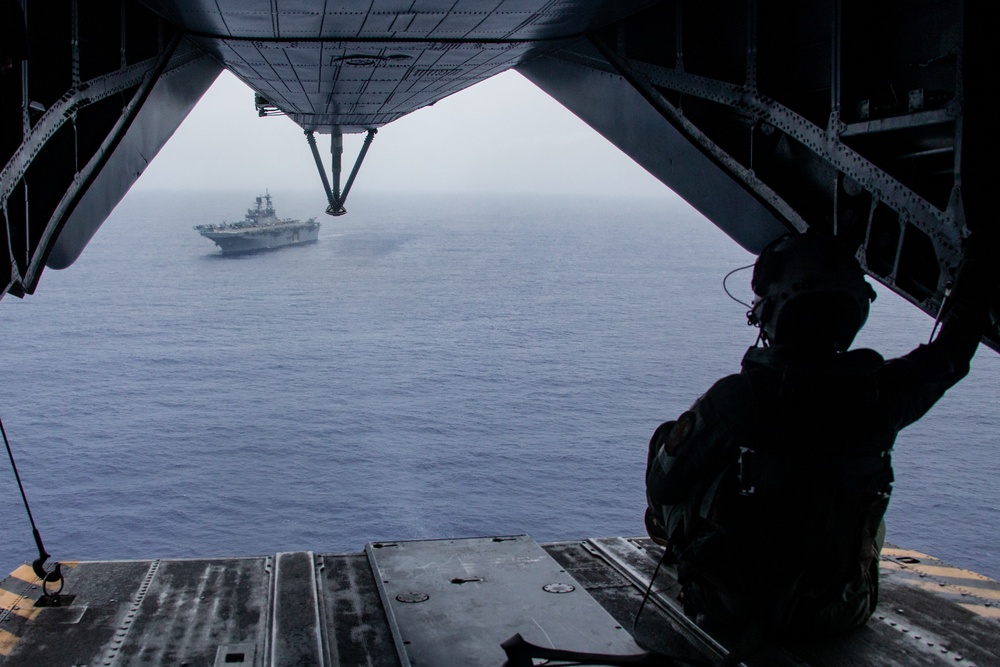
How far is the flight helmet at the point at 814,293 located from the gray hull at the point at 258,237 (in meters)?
79.7

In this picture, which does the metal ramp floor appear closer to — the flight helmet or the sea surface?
the flight helmet

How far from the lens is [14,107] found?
4.32 m

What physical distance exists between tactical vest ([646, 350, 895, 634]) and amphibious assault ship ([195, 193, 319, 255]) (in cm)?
7940

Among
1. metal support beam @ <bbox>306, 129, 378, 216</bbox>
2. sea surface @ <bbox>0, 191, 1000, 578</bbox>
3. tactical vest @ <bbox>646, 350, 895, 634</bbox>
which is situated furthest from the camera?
sea surface @ <bbox>0, 191, 1000, 578</bbox>

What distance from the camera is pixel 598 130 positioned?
7262 millimetres

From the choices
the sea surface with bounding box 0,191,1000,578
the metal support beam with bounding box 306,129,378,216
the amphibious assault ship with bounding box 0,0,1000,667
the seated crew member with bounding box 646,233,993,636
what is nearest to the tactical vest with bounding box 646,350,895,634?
the seated crew member with bounding box 646,233,993,636

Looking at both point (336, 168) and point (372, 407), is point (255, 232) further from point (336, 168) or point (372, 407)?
point (336, 168)

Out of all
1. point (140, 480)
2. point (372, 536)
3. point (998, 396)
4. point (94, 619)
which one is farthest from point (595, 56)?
point (998, 396)

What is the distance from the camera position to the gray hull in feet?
264

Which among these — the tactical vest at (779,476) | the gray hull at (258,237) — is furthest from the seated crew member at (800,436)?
the gray hull at (258,237)

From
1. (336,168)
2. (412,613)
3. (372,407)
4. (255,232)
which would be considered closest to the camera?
(412,613)

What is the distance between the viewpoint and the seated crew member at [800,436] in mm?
3869

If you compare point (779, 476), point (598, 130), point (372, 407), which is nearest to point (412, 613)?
point (779, 476)

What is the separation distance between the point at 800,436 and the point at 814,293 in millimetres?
684
